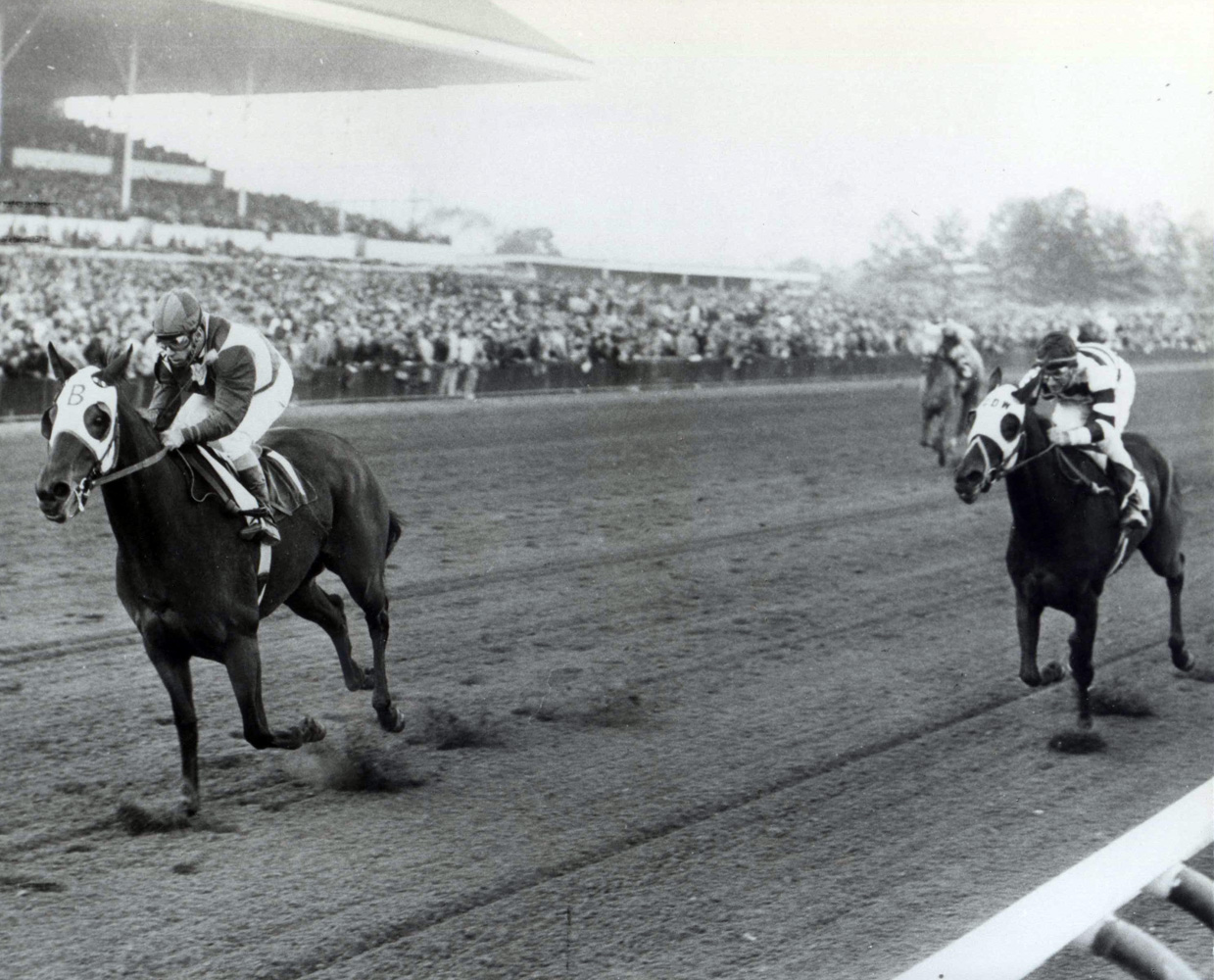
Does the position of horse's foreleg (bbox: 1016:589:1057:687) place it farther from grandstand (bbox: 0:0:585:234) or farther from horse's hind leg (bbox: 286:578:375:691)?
grandstand (bbox: 0:0:585:234)

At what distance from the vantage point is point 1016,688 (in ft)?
19.1

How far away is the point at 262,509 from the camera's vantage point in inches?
160

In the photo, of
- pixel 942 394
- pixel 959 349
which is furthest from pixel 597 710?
pixel 942 394

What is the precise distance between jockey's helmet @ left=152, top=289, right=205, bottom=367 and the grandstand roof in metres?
2.71

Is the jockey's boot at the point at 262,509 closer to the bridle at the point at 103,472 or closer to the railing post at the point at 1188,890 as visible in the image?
the bridle at the point at 103,472

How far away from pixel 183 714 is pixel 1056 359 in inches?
141

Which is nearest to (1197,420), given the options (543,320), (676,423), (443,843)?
(676,423)

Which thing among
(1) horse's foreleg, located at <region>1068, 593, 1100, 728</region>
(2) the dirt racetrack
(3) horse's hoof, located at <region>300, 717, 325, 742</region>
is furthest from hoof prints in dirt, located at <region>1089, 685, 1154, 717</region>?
(3) horse's hoof, located at <region>300, 717, 325, 742</region>

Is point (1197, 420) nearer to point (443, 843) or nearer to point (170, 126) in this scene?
point (170, 126)

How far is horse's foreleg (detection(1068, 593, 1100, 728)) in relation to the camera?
5137mm

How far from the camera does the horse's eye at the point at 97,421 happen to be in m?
3.41

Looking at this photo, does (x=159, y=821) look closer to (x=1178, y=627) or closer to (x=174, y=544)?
(x=174, y=544)

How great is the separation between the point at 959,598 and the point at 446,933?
4.91 m

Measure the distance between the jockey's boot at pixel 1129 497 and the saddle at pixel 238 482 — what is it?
11.2 feet
